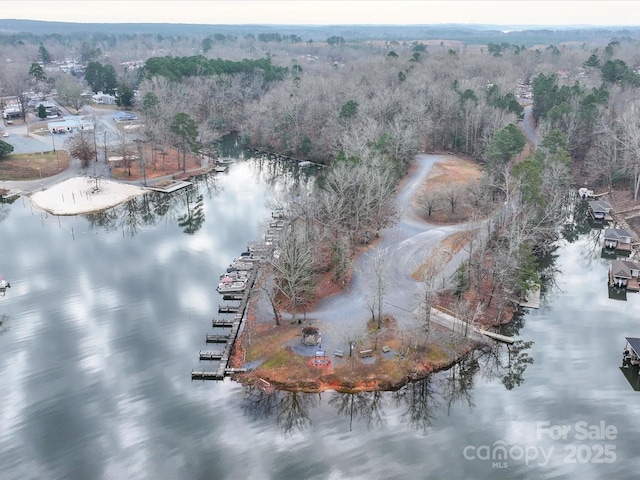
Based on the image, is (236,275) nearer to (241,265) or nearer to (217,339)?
(241,265)

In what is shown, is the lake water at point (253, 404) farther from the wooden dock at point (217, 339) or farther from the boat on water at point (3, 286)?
the wooden dock at point (217, 339)

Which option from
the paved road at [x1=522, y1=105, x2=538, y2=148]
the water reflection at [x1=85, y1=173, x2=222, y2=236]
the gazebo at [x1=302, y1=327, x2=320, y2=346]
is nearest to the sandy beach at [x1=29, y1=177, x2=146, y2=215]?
the water reflection at [x1=85, y1=173, x2=222, y2=236]

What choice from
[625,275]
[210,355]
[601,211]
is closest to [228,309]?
[210,355]

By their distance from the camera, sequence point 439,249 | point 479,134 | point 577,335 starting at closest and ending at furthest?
point 577,335
point 439,249
point 479,134

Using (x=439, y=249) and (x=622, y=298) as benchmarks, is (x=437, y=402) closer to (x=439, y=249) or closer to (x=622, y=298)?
(x=439, y=249)

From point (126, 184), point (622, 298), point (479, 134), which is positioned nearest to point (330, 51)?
point (479, 134)

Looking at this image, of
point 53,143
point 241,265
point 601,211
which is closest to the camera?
point 241,265

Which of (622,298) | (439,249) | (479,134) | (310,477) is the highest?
(479,134)
